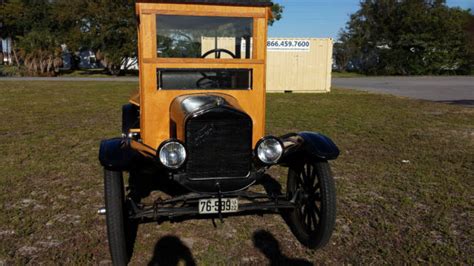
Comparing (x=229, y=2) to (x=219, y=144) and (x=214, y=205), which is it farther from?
(x=214, y=205)

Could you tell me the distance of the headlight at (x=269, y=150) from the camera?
3344 mm

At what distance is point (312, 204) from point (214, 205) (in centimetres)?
98

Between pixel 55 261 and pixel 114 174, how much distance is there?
2.63 feet

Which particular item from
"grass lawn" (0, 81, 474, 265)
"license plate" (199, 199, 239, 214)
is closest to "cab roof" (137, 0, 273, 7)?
"license plate" (199, 199, 239, 214)

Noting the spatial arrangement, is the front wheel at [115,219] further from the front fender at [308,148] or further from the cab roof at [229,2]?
the cab roof at [229,2]

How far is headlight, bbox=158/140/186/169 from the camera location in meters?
3.12

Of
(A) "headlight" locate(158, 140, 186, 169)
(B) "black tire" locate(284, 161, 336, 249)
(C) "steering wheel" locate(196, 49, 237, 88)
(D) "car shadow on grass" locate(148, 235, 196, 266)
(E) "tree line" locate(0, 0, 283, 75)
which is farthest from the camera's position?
(E) "tree line" locate(0, 0, 283, 75)

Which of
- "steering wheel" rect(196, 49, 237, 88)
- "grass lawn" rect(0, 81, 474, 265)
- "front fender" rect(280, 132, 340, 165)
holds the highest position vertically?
"steering wheel" rect(196, 49, 237, 88)

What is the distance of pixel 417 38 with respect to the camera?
3547 centimetres

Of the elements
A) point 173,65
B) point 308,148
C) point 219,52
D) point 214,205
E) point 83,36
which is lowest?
point 214,205

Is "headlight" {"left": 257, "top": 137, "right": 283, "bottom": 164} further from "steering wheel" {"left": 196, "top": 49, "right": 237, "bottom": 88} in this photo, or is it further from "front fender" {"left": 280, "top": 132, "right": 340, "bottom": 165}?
"steering wheel" {"left": 196, "top": 49, "right": 237, "bottom": 88}

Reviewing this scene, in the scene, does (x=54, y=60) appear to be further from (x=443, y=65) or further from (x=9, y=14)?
(x=443, y=65)

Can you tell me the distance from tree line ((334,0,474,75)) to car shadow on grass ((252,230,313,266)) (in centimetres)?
3538

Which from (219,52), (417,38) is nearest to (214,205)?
(219,52)
